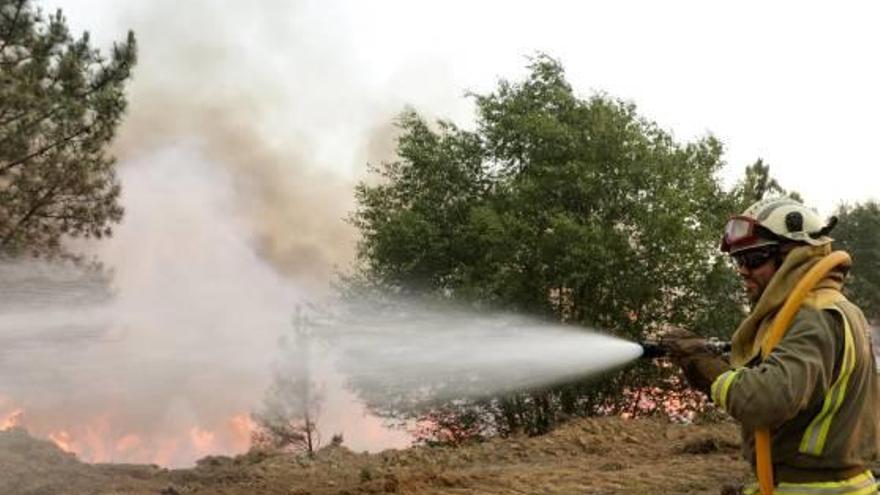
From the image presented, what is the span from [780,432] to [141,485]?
423 inches

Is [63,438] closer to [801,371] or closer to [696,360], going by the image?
[696,360]

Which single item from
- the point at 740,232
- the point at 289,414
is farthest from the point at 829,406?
the point at 289,414

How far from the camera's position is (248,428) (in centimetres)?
A: 3222

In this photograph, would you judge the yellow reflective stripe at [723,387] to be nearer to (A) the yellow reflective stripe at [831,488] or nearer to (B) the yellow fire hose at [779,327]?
(B) the yellow fire hose at [779,327]

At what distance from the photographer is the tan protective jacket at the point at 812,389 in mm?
2404

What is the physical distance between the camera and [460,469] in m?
12.2

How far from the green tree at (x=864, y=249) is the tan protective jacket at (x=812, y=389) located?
120ft

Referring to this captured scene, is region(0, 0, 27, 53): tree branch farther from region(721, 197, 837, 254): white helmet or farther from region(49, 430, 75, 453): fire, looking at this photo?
region(721, 197, 837, 254): white helmet

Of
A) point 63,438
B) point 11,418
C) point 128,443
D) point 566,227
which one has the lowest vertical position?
point 128,443

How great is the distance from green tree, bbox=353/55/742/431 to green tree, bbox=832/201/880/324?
18.6 metres

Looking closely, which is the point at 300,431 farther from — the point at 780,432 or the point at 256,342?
the point at 780,432

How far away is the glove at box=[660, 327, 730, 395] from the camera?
337 cm

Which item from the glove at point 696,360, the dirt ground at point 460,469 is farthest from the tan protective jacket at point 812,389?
the dirt ground at point 460,469

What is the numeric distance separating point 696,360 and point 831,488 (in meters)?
0.89
